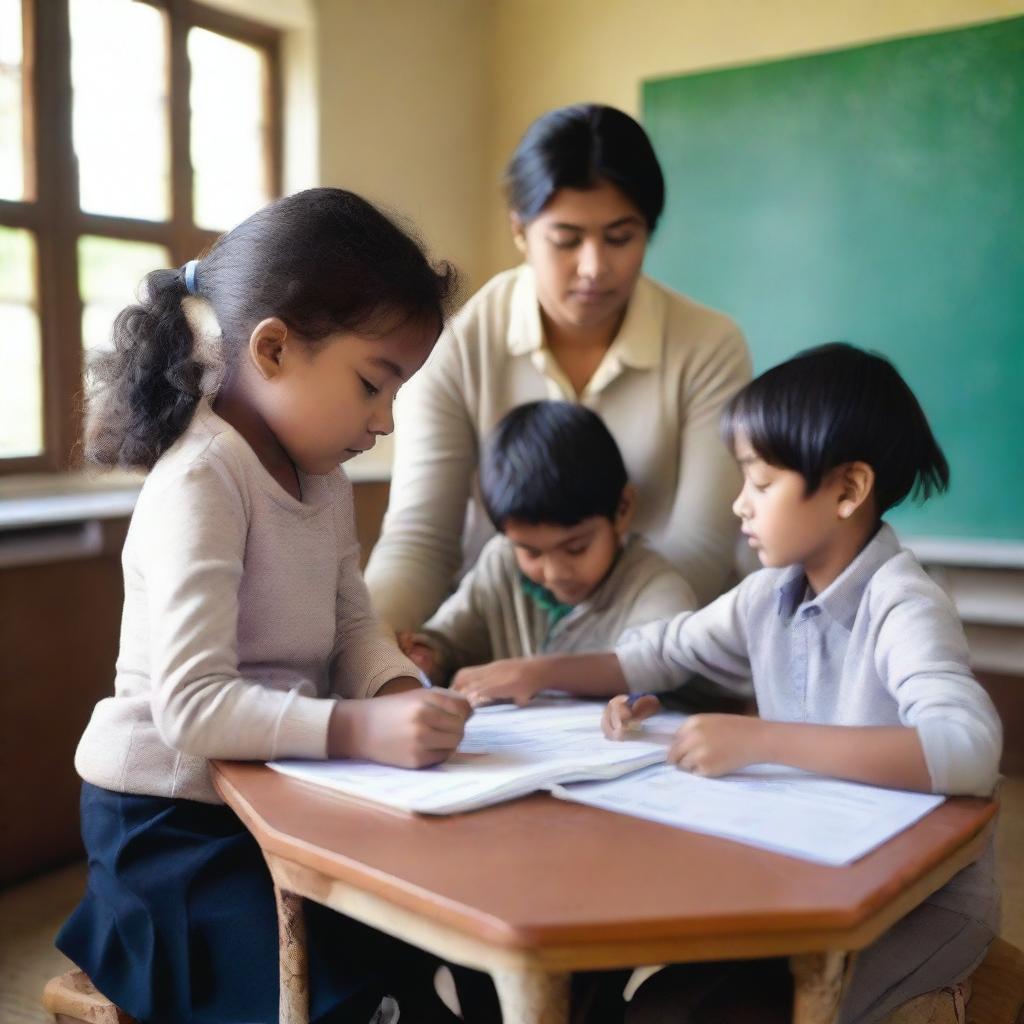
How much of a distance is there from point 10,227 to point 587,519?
2.21 meters

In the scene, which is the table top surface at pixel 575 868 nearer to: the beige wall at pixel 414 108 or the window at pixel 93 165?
the window at pixel 93 165

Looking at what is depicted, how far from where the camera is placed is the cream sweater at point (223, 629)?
0.99 m

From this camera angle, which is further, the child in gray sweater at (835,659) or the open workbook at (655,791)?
the child in gray sweater at (835,659)

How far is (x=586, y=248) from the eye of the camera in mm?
1741

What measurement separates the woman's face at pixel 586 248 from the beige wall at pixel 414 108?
1980mm

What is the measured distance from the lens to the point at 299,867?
2.72ft

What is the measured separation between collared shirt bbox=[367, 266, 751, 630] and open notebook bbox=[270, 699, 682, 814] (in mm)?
585

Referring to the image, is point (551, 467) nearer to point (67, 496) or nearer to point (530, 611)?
point (530, 611)

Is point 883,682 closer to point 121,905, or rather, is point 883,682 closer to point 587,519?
point 587,519

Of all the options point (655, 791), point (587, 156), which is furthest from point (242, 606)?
point (587, 156)

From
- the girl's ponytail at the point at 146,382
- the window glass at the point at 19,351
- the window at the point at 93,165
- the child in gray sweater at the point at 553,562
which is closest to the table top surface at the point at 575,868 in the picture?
the girl's ponytail at the point at 146,382

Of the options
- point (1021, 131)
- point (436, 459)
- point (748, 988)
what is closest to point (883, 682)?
point (748, 988)

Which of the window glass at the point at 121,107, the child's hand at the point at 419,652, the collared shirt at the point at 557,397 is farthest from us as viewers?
the window glass at the point at 121,107

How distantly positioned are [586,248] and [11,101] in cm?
213
